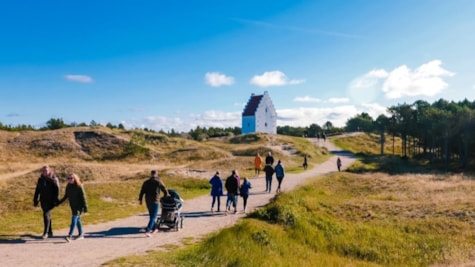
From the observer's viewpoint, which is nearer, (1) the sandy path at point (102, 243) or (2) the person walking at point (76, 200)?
(1) the sandy path at point (102, 243)

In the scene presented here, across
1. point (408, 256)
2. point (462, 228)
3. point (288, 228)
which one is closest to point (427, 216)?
point (462, 228)

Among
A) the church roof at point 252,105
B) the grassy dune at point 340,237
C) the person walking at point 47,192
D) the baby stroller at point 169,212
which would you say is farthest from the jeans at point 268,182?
the church roof at point 252,105

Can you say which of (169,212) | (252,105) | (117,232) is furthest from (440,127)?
(117,232)

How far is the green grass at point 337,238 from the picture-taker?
443 inches

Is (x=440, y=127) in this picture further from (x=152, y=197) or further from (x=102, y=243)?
(x=102, y=243)

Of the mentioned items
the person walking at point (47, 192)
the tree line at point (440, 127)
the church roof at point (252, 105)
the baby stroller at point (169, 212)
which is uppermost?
the church roof at point (252, 105)

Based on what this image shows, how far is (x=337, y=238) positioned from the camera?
1576 cm

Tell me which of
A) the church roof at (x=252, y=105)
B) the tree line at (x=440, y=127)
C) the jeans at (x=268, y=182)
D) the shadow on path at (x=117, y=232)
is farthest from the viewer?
the church roof at (x=252, y=105)

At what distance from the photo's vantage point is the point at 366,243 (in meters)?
15.6

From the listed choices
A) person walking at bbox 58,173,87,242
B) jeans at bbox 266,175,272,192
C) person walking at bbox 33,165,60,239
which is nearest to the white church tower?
jeans at bbox 266,175,272,192

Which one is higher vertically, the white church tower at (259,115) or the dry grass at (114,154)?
the white church tower at (259,115)

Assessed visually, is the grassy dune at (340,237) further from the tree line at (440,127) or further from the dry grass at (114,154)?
the tree line at (440,127)

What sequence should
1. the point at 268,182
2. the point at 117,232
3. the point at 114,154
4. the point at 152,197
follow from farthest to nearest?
1. the point at 114,154
2. the point at 268,182
3. the point at 117,232
4. the point at 152,197

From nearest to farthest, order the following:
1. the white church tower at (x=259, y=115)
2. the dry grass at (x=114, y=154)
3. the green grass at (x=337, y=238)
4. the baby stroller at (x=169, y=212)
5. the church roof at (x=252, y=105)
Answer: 1. the green grass at (x=337, y=238)
2. the baby stroller at (x=169, y=212)
3. the dry grass at (x=114, y=154)
4. the white church tower at (x=259, y=115)
5. the church roof at (x=252, y=105)
